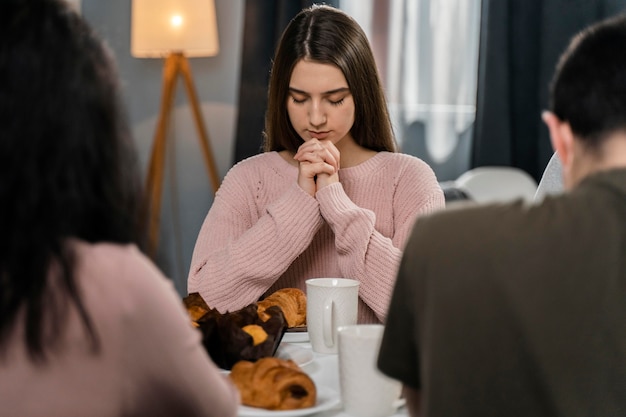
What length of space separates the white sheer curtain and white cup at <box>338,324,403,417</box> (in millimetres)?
2502

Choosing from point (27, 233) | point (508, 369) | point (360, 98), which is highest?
point (360, 98)

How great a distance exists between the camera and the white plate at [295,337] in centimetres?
138

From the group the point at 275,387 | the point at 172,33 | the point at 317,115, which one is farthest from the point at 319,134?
the point at 172,33

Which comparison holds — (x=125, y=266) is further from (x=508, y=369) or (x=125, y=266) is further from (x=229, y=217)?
(x=229, y=217)

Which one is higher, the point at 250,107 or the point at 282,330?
the point at 250,107

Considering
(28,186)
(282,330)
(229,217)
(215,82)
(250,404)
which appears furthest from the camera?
(215,82)

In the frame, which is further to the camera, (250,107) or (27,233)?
(250,107)

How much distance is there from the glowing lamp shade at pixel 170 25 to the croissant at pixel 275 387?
2464mm

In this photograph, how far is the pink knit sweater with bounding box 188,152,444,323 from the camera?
164cm

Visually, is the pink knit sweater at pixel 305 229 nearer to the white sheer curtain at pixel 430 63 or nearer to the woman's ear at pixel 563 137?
the woman's ear at pixel 563 137

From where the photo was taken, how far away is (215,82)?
12.5 ft

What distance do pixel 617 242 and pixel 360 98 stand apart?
1.12m

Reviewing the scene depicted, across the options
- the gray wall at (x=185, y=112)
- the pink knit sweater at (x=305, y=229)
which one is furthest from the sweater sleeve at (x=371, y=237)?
the gray wall at (x=185, y=112)

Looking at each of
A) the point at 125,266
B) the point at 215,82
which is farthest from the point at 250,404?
the point at 215,82
